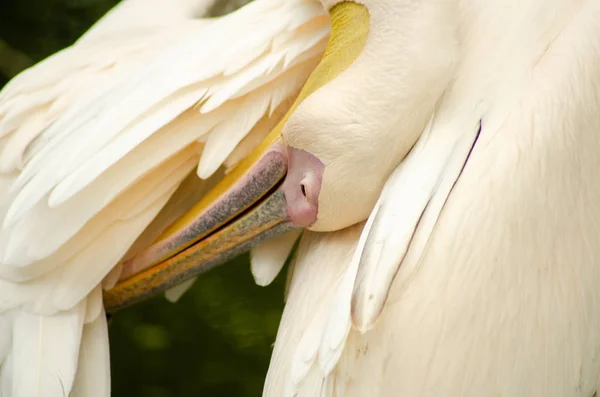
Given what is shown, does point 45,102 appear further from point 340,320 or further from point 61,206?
point 340,320

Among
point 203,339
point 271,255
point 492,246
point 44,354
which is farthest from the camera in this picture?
point 203,339

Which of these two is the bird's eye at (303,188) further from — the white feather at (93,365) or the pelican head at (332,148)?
the white feather at (93,365)

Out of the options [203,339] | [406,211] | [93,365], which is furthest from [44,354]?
[203,339]

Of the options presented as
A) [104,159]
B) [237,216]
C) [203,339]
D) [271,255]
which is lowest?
[203,339]

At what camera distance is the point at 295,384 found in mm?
1381

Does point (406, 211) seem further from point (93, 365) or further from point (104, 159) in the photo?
point (93, 365)

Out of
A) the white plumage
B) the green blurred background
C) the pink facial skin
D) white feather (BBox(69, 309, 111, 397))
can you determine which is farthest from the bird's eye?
the green blurred background

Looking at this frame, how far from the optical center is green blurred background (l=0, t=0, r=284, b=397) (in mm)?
2299

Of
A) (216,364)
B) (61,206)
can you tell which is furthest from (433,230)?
(216,364)

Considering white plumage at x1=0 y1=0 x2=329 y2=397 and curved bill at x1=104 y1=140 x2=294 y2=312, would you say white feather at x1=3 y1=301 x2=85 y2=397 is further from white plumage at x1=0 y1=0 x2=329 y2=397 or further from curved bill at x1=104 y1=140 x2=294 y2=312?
curved bill at x1=104 y1=140 x2=294 y2=312

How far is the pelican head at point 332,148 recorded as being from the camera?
143 centimetres

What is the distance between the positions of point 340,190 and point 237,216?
0.21 meters

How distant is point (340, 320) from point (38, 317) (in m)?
0.53

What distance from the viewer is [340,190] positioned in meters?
1.47
